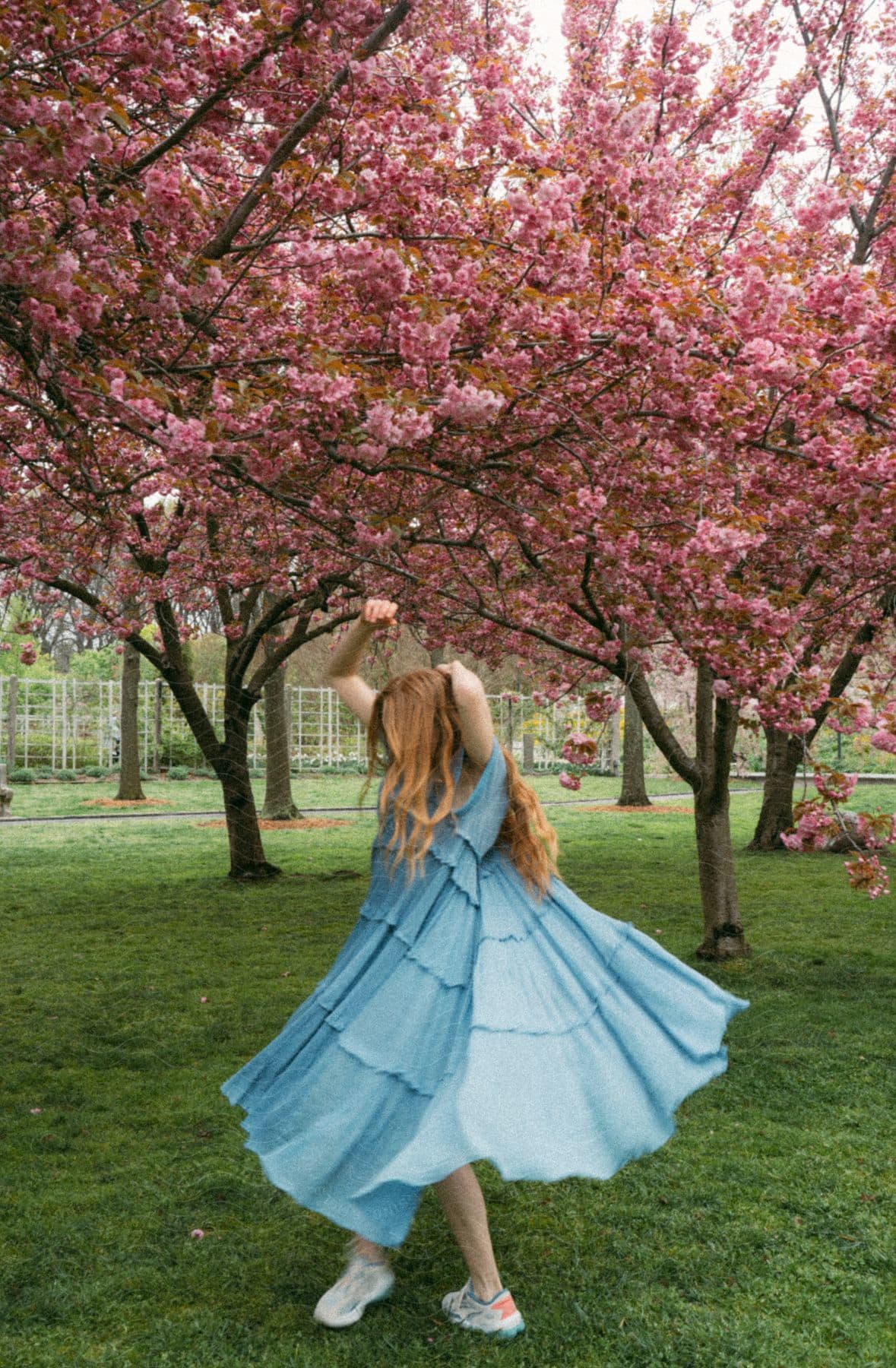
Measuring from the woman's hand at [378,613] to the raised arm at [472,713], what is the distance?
0.17 metres

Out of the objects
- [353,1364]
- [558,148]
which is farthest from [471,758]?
[558,148]

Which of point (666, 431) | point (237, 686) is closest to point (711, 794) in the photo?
point (666, 431)

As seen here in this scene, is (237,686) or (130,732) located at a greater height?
(237,686)

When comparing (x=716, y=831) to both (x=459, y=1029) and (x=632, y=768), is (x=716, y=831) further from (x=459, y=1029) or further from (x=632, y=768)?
(x=632, y=768)

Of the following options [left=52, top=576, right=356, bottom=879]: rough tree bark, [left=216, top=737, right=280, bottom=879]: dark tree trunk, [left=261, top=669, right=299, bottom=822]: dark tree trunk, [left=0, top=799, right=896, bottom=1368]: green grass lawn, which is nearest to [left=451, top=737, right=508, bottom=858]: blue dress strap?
[left=0, top=799, right=896, bottom=1368]: green grass lawn

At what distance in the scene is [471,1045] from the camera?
221cm

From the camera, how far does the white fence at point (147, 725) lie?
68.7 feet

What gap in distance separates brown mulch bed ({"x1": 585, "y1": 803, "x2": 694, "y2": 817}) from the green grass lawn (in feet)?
34.2

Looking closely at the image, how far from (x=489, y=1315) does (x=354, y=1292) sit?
313 millimetres

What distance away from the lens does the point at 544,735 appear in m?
25.0

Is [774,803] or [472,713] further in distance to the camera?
[774,803]

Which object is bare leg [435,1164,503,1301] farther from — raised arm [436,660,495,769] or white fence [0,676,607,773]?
white fence [0,676,607,773]

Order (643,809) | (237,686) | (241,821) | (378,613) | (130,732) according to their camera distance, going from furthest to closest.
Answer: (643,809) → (130,732) → (241,821) → (237,686) → (378,613)

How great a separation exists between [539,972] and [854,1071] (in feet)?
9.09
